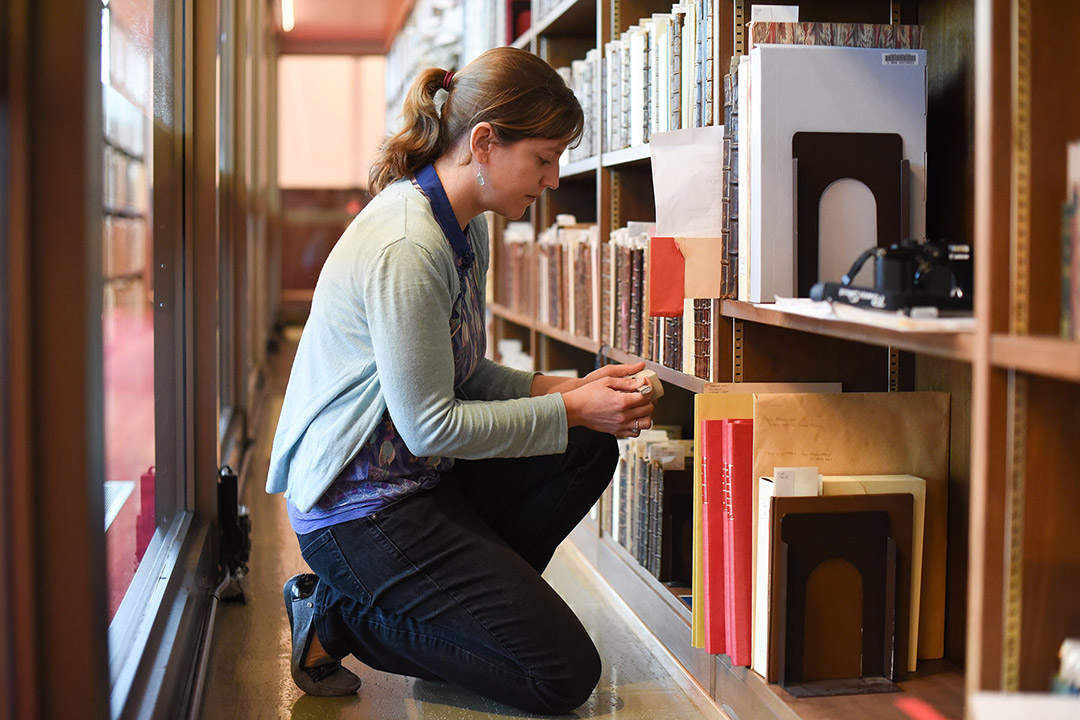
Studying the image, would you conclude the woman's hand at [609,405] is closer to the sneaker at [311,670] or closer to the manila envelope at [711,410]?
the manila envelope at [711,410]

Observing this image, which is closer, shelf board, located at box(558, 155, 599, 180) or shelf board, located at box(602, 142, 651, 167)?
shelf board, located at box(602, 142, 651, 167)

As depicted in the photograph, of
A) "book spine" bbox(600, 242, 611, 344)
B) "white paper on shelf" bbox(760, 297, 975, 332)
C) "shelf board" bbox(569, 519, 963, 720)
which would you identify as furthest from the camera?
"book spine" bbox(600, 242, 611, 344)

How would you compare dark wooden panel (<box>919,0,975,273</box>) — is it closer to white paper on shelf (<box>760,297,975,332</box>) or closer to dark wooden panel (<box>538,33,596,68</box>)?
white paper on shelf (<box>760,297,975,332</box>)

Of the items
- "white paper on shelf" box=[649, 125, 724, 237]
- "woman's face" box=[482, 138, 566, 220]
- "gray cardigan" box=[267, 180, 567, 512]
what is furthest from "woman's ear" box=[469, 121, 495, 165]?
"white paper on shelf" box=[649, 125, 724, 237]

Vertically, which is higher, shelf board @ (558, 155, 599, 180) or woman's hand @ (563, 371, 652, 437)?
shelf board @ (558, 155, 599, 180)

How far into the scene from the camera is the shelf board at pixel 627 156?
7.19 ft

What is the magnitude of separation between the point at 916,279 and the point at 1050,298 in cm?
23

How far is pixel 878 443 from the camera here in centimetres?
168

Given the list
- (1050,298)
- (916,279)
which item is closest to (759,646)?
(916,279)

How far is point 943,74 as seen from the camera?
178 cm

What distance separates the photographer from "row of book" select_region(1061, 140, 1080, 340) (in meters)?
1.00

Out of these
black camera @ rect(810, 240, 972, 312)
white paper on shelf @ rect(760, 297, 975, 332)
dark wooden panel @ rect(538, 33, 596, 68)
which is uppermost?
dark wooden panel @ rect(538, 33, 596, 68)

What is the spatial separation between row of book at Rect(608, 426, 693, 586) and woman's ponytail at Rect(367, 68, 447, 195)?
0.82 metres

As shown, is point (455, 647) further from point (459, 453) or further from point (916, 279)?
point (916, 279)
